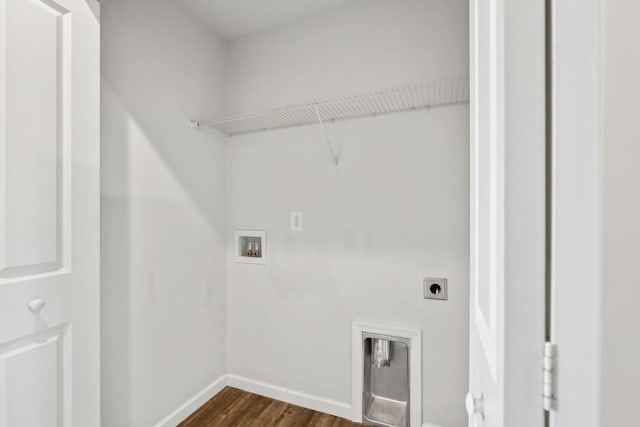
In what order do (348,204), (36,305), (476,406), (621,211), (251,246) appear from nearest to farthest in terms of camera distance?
(621,211) < (476,406) < (36,305) < (348,204) < (251,246)

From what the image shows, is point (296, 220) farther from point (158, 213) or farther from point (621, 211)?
point (621, 211)

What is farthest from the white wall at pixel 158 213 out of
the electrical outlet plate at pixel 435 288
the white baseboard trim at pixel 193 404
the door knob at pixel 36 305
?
the electrical outlet plate at pixel 435 288

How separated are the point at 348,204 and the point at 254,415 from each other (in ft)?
4.68

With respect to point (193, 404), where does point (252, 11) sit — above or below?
above

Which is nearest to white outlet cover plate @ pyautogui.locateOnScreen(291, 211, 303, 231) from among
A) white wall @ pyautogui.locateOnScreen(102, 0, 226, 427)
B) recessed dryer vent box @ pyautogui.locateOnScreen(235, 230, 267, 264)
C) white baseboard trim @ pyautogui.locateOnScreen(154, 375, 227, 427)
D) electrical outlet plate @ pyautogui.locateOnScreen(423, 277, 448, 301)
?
recessed dryer vent box @ pyautogui.locateOnScreen(235, 230, 267, 264)

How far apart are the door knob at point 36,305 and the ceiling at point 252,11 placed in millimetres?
1794

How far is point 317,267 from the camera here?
1862 mm

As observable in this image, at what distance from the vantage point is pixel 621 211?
0.99ft

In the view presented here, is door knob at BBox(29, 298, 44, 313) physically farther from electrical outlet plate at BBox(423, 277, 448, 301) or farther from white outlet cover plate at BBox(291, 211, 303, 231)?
electrical outlet plate at BBox(423, 277, 448, 301)

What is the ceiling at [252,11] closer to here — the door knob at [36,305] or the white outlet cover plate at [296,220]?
the white outlet cover plate at [296,220]

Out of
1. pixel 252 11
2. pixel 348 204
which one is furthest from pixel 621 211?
pixel 252 11

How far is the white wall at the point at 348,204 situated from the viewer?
1.56 metres

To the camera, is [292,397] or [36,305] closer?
[36,305]

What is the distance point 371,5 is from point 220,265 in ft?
6.40
